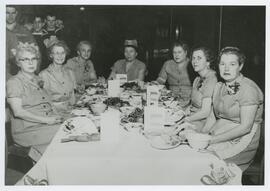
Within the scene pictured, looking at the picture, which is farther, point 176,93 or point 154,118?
point 176,93

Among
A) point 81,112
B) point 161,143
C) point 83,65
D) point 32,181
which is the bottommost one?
point 32,181

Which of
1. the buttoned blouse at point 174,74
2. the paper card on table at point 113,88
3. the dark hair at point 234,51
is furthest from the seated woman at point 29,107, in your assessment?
the dark hair at point 234,51

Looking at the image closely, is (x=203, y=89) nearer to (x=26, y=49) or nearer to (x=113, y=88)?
(x=113, y=88)

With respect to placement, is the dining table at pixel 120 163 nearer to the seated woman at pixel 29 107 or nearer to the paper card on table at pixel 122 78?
the seated woman at pixel 29 107

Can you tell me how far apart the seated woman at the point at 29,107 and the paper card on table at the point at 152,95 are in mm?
400

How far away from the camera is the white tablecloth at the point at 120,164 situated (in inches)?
56.9

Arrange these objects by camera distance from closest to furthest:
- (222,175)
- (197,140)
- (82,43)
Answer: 1. (197,140)
2. (222,175)
3. (82,43)

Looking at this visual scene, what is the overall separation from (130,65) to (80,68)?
0.22 metres

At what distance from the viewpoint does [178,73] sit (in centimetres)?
171

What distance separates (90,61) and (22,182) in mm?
597

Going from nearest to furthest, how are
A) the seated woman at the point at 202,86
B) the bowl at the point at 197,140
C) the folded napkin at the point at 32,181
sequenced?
the bowl at the point at 197,140 → the folded napkin at the point at 32,181 → the seated woman at the point at 202,86

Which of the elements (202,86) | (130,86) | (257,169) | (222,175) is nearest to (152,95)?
(130,86)

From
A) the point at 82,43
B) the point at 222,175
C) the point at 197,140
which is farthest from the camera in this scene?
the point at 82,43

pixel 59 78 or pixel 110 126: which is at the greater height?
pixel 59 78
